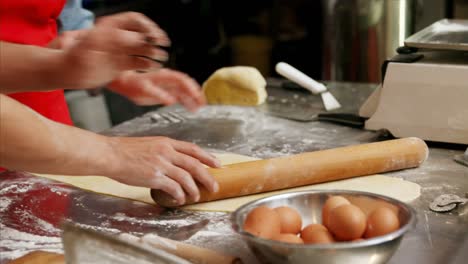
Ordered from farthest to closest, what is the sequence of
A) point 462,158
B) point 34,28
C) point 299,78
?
point 299,78
point 34,28
point 462,158

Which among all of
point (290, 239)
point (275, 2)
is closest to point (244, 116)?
point (290, 239)

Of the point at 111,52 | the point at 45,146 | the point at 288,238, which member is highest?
the point at 111,52

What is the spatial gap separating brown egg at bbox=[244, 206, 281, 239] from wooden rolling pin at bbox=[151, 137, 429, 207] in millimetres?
327

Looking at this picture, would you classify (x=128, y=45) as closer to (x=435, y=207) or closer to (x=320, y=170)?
(x=320, y=170)

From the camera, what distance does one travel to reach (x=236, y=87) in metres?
2.32

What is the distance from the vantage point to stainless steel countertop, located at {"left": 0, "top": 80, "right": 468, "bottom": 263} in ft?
4.46

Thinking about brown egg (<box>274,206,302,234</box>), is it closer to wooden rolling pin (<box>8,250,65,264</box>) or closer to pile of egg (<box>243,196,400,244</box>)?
pile of egg (<box>243,196,400,244</box>)

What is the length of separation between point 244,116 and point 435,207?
0.84 meters

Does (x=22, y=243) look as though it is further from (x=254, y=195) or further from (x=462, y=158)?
(x=462, y=158)

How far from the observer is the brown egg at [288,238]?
45.0 inches

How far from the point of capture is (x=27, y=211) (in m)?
1.55

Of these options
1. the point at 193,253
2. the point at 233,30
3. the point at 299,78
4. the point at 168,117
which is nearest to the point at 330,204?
the point at 193,253

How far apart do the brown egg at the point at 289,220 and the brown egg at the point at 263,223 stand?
0.04 ft

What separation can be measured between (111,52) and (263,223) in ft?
1.44
